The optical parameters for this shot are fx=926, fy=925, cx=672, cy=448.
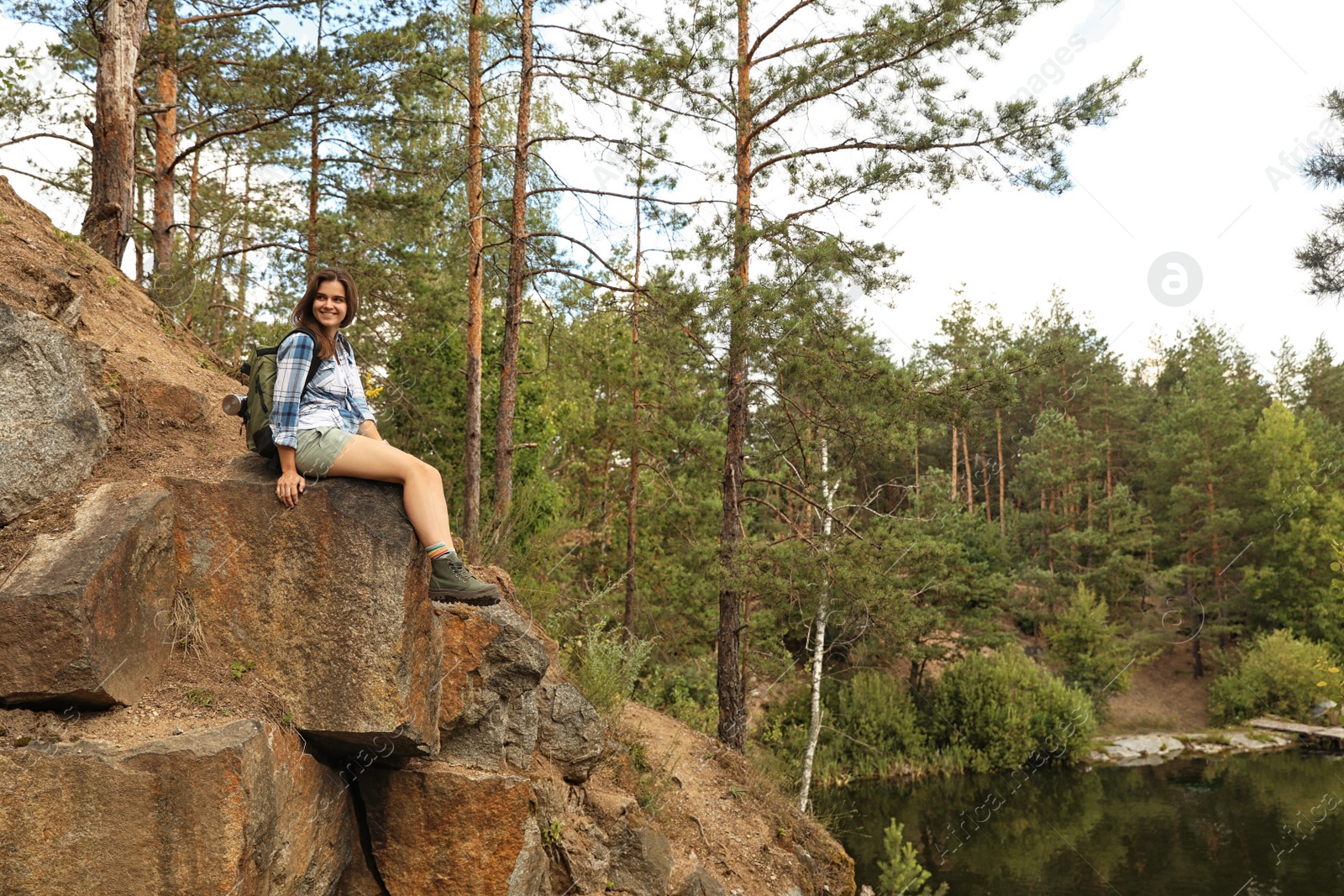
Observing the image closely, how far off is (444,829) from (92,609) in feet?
6.92

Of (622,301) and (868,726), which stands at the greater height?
(622,301)

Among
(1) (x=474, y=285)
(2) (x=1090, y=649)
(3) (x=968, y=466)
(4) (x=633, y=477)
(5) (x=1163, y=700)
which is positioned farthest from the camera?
(3) (x=968, y=466)

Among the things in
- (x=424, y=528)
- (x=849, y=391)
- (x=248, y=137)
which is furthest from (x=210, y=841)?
(x=248, y=137)

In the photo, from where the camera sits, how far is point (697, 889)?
7398mm

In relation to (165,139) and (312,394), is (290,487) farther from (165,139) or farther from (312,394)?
(165,139)

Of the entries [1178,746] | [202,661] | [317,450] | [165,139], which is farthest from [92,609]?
[1178,746]

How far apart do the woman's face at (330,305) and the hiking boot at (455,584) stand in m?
1.26

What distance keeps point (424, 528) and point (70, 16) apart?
9389mm

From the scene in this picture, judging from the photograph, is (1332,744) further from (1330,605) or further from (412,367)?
(412,367)

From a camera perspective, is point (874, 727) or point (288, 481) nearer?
point (288, 481)

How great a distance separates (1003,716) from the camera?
891 inches

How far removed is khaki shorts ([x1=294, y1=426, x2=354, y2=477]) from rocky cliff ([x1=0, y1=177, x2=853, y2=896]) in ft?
0.36

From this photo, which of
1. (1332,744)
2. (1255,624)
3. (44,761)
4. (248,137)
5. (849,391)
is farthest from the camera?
(1255,624)

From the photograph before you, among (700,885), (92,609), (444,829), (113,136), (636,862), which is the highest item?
(113,136)
